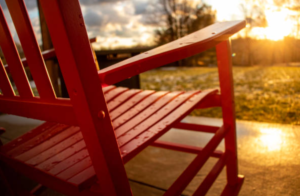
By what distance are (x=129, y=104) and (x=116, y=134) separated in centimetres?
27

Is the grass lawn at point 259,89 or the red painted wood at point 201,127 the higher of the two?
the red painted wood at point 201,127

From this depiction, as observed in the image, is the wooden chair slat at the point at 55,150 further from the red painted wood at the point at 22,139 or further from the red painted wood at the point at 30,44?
the red painted wood at the point at 30,44

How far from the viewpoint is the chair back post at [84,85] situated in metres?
0.36

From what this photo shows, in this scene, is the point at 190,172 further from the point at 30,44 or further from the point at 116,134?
the point at 30,44

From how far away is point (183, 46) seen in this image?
52cm

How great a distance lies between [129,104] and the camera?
0.98 m

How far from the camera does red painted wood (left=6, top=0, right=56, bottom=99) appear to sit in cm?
42

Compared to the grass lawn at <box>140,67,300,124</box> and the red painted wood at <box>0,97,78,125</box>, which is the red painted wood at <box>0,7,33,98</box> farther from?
the grass lawn at <box>140,67,300,124</box>

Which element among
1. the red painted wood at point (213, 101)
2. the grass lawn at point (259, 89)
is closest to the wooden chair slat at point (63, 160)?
the red painted wood at point (213, 101)

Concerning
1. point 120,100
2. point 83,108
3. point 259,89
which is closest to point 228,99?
point 120,100

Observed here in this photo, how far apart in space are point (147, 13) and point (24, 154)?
139 inches

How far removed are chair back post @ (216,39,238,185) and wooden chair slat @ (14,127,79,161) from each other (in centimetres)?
64

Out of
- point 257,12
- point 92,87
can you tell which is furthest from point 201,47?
point 257,12

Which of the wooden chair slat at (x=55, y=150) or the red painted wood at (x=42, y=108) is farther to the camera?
the wooden chair slat at (x=55, y=150)
